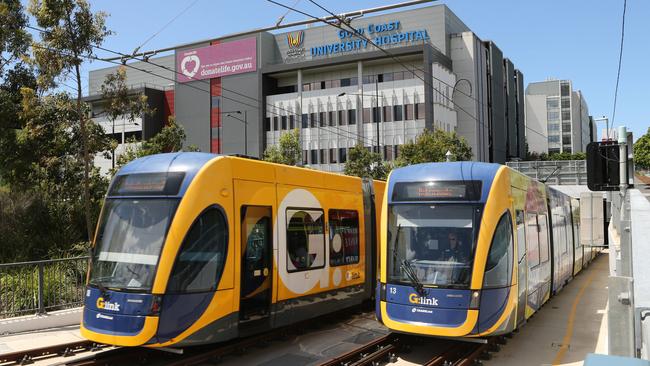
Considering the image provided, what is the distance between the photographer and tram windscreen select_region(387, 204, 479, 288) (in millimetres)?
8547

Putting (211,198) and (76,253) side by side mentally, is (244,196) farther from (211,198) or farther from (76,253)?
(76,253)

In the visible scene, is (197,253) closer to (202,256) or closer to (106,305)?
(202,256)

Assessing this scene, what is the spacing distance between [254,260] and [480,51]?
58.7 m

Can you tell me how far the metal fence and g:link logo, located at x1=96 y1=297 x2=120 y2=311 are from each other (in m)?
4.38

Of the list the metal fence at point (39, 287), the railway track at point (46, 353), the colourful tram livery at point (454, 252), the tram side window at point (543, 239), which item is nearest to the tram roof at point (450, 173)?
the colourful tram livery at point (454, 252)

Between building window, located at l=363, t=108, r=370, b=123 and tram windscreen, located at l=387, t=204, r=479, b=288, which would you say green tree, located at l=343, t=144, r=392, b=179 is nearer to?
building window, located at l=363, t=108, r=370, b=123

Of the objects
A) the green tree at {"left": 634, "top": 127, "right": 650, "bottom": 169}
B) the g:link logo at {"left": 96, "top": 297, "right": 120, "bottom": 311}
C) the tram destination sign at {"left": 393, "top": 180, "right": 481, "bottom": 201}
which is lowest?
the g:link logo at {"left": 96, "top": 297, "right": 120, "bottom": 311}

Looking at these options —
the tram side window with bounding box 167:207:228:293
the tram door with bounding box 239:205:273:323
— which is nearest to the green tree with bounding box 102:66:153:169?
the tram door with bounding box 239:205:273:323

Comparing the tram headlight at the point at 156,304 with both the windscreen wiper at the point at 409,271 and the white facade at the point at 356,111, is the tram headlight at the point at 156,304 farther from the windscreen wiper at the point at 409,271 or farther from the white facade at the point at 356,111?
the white facade at the point at 356,111

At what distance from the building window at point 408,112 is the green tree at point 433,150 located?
1367 cm

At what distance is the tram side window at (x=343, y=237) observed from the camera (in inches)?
446

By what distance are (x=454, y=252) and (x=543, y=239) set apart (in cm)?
403

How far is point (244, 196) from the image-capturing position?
8.80 metres

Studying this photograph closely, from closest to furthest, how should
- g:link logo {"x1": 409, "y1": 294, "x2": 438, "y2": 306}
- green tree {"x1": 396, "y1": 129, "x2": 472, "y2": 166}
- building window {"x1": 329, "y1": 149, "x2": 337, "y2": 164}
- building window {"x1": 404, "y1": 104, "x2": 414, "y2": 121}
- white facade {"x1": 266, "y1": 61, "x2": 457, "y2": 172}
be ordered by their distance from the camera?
g:link logo {"x1": 409, "y1": 294, "x2": 438, "y2": 306} → green tree {"x1": 396, "y1": 129, "x2": 472, "y2": 166} → building window {"x1": 404, "y1": 104, "x2": 414, "y2": 121} → white facade {"x1": 266, "y1": 61, "x2": 457, "y2": 172} → building window {"x1": 329, "y1": 149, "x2": 337, "y2": 164}
